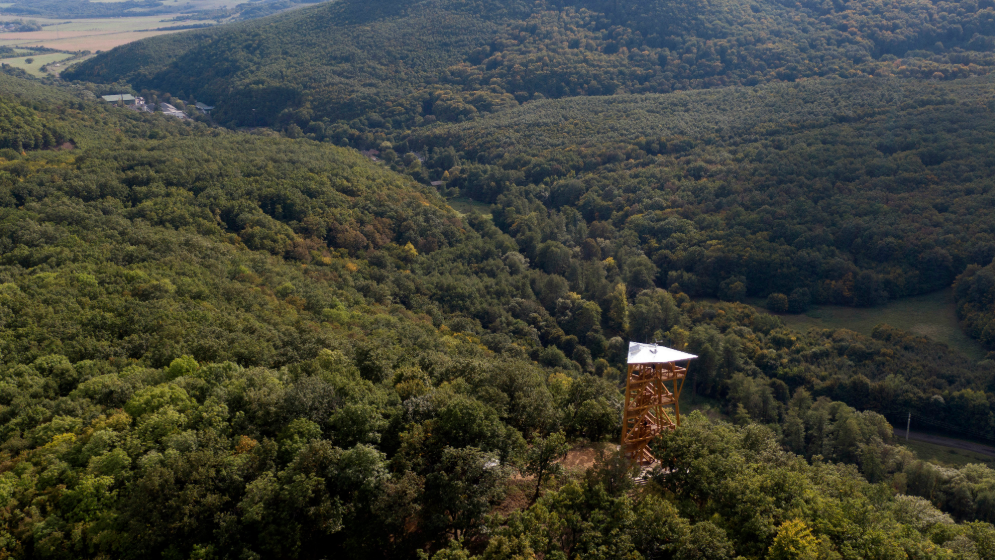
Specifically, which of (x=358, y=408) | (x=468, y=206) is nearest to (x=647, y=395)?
(x=358, y=408)

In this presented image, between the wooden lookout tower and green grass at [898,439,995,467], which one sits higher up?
the wooden lookout tower

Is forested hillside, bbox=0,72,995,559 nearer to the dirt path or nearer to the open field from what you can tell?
the dirt path

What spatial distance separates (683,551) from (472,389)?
57.0 feet

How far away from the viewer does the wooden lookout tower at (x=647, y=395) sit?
3534 cm

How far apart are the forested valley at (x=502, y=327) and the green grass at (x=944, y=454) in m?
3.52

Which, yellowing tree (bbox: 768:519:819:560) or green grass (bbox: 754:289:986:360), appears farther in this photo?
green grass (bbox: 754:289:986:360)

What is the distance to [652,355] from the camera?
35.3m

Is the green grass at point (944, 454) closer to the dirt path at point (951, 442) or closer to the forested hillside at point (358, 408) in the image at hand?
the dirt path at point (951, 442)

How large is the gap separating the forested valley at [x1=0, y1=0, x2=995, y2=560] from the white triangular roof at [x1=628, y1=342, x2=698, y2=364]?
468cm

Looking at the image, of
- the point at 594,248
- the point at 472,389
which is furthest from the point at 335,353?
the point at 594,248

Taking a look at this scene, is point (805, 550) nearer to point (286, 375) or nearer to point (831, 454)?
point (286, 375)

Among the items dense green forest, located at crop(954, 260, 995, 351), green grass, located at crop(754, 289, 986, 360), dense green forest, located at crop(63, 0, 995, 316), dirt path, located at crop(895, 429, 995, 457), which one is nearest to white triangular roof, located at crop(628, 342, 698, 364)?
dirt path, located at crop(895, 429, 995, 457)

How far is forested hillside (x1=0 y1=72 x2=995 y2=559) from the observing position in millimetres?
31000

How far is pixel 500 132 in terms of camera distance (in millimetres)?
185750
